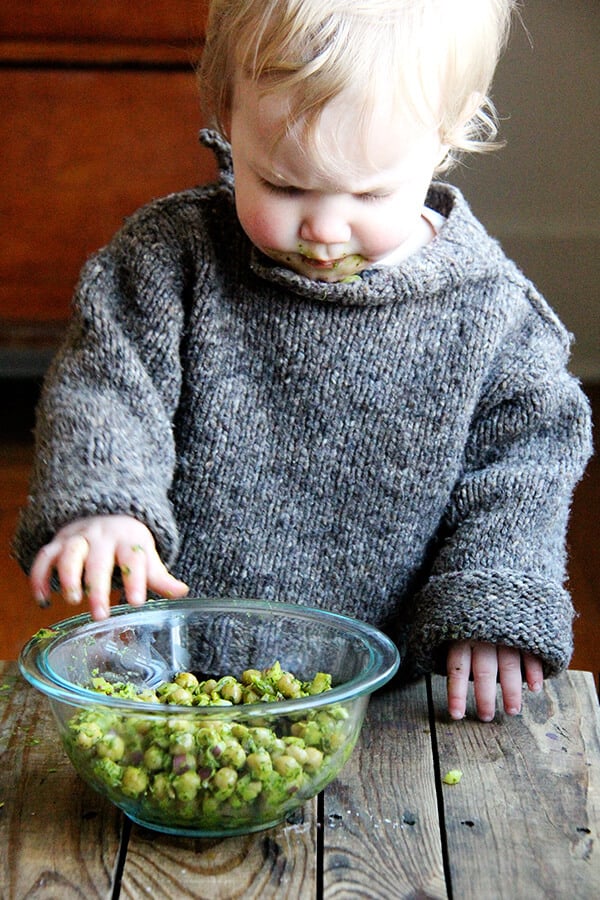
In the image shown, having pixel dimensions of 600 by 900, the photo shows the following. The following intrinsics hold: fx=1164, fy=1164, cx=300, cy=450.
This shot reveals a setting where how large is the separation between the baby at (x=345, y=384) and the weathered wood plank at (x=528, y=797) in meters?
0.03

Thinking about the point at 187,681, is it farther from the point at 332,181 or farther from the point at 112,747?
the point at 332,181

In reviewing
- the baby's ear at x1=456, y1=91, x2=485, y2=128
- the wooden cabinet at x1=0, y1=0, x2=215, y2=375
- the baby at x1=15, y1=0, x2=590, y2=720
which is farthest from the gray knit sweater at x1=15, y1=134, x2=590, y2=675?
the wooden cabinet at x1=0, y1=0, x2=215, y2=375

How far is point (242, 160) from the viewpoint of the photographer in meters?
0.82

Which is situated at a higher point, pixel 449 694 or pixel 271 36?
pixel 271 36

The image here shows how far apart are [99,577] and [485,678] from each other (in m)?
0.27

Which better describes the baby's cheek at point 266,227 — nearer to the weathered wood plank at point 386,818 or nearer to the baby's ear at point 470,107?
the baby's ear at point 470,107

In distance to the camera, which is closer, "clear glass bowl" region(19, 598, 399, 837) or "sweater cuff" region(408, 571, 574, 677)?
"clear glass bowl" region(19, 598, 399, 837)

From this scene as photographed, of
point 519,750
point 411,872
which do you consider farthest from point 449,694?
point 411,872

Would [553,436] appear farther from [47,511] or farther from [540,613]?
[47,511]

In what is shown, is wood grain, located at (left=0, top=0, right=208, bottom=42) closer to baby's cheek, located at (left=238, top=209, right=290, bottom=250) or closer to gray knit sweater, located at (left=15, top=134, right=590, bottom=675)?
gray knit sweater, located at (left=15, top=134, right=590, bottom=675)

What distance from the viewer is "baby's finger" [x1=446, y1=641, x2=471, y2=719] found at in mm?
785

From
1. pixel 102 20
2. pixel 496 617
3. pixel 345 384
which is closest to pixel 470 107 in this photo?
pixel 345 384

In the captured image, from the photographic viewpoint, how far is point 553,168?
2.41 meters

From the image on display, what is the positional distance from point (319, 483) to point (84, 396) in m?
0.20
